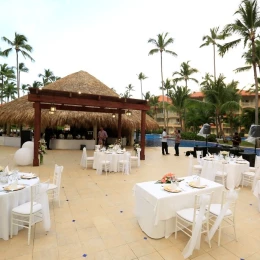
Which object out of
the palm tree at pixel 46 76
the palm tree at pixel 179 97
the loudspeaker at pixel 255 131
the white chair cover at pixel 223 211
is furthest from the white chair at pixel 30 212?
the palm tree at pixel 46 76

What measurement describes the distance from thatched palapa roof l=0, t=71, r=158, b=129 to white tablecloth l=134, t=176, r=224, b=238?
10.9 meters

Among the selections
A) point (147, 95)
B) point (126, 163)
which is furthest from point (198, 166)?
point (147, 95)

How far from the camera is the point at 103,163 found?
6.94 meters

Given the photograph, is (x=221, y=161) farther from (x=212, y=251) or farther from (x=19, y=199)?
(x=19, y=199)

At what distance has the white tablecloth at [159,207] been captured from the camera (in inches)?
112

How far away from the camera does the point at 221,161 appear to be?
20.0 ft

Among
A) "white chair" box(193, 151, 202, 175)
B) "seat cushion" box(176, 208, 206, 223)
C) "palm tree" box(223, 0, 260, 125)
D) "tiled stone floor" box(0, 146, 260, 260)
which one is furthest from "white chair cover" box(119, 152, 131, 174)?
"palm tree" box(223, 0, 260, 125)

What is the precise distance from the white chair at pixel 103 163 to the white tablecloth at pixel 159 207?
3752 mm

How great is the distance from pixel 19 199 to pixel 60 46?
14068 millimetres

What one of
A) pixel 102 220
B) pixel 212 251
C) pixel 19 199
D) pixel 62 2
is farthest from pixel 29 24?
pixel 212 251

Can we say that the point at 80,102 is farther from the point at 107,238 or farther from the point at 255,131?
the point at 255,131

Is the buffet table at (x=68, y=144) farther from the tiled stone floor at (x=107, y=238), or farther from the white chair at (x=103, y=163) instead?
the tiled stone floor at (x=107, y=238)

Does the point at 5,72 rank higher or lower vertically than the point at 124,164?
higher

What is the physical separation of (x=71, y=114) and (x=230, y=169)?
10755 mm
